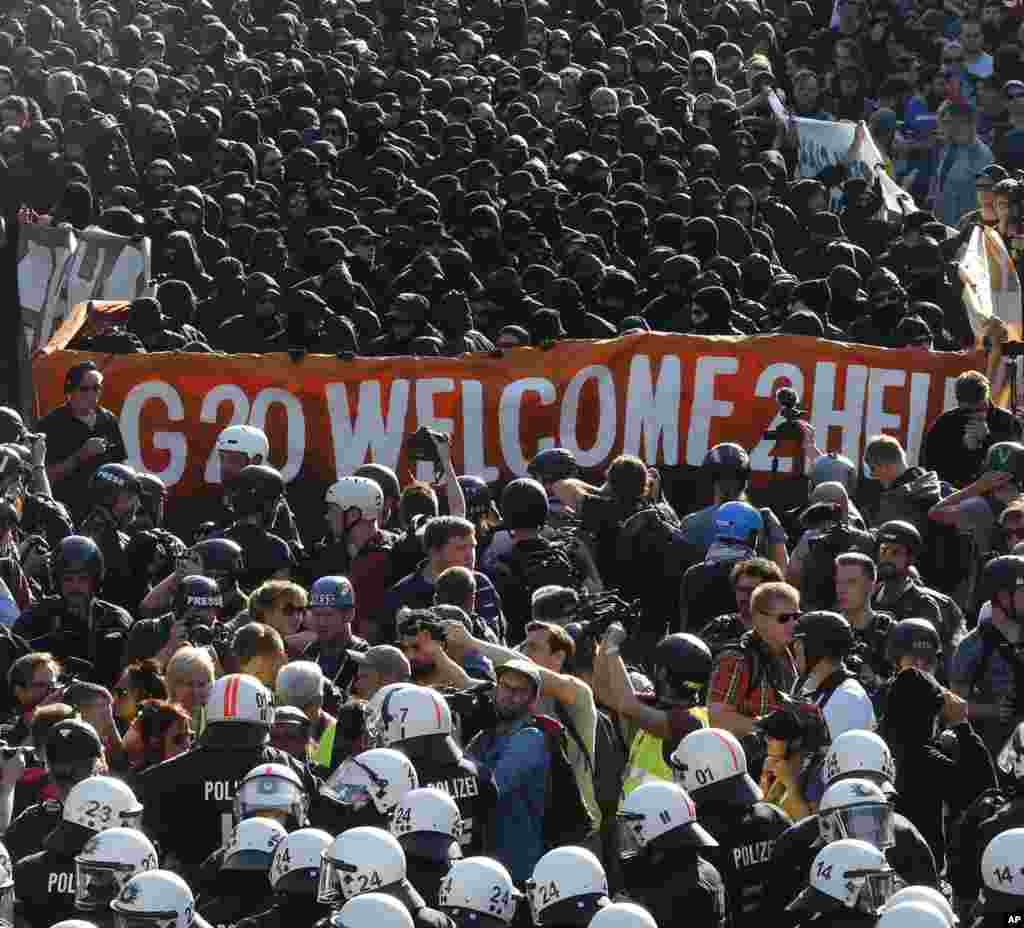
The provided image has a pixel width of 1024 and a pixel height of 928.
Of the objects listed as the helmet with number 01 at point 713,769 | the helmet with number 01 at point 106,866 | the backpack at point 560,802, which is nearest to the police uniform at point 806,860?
the helmet with number 01 at point 713,769

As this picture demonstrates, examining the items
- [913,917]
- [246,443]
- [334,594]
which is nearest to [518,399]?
[246,443]

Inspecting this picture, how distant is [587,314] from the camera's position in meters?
17.9

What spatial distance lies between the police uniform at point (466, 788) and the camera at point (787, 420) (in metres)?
5.86

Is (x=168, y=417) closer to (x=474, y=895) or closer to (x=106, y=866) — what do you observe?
(x=106, y=866)

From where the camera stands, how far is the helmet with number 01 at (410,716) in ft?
33.9

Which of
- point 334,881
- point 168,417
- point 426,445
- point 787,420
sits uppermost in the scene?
point 787,420

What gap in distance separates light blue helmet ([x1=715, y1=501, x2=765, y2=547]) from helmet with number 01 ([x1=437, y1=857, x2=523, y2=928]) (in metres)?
4.33

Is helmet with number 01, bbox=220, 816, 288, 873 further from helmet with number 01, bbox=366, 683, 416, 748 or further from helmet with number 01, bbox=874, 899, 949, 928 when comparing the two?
helmet with number 01, bbox=874, 899, 949, 928

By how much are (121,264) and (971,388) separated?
23.1 ft

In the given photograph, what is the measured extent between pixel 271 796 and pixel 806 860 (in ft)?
6.48

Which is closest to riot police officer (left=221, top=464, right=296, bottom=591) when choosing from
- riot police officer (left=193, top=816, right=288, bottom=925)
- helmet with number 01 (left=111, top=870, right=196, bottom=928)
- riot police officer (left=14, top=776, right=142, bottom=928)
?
riot police officer (left=14, top=776, right=142, bottom=928)

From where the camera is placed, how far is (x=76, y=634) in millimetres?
13125

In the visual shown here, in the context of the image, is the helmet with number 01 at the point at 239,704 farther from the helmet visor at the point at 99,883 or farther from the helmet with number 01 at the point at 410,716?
the helmet visor at the point at 99,883

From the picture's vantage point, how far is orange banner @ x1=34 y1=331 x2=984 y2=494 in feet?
55.6
